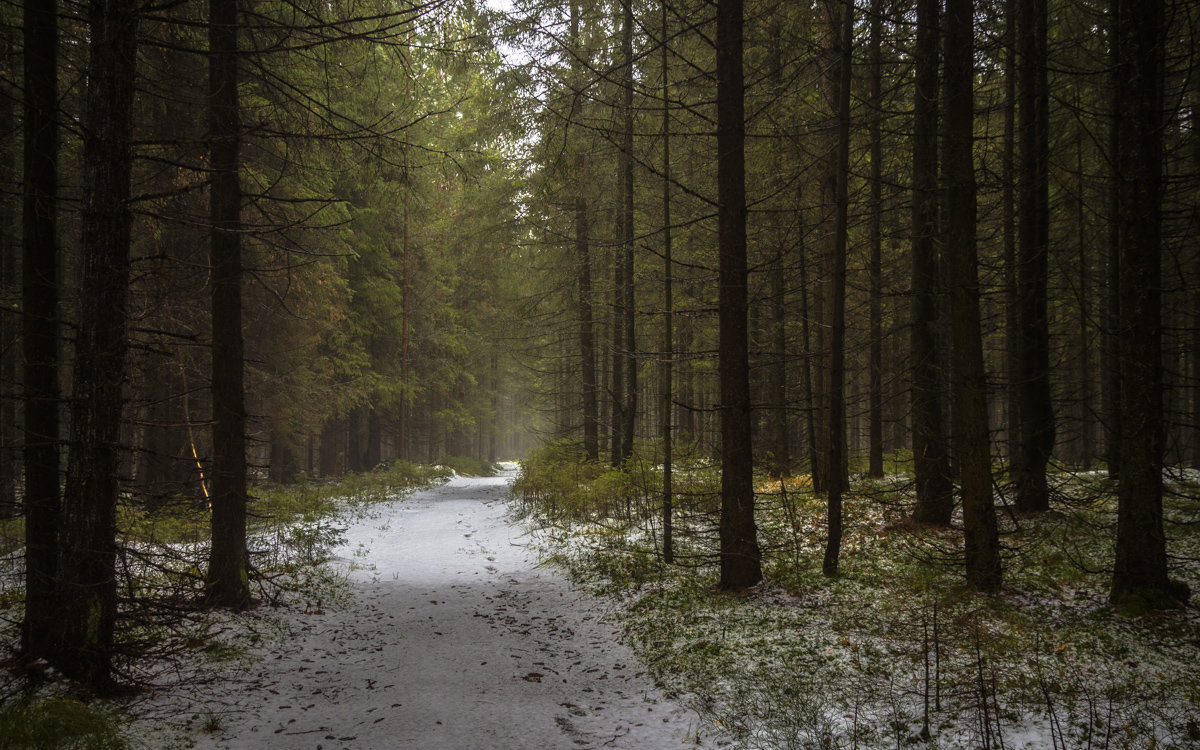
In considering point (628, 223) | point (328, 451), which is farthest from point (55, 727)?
point (328, 451)

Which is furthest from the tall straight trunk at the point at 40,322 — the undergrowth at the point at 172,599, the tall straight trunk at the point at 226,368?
the tall straight trunk at the point at 226,368

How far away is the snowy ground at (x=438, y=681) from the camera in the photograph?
4648 millimetres

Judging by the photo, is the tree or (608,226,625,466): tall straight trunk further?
(608,226,625,466): tall straight trunk

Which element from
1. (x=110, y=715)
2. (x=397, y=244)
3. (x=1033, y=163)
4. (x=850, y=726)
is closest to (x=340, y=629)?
(x=110, y=715)

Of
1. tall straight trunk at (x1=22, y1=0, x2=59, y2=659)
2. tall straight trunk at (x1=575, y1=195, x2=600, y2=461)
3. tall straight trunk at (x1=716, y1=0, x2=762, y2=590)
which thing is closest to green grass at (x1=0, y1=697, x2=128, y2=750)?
tall straight trunk at (x1=22, y1=0, x2=59, y2=659)

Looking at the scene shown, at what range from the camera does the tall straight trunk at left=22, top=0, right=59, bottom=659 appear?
Result: 16.3ft

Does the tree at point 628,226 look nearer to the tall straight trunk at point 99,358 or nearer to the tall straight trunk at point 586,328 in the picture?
the tall straight trunk at point 586,328

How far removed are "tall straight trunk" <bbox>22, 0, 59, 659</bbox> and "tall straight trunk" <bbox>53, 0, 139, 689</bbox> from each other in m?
0.43

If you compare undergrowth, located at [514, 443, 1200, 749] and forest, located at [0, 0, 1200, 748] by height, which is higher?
forest, located at [0, 0, 1200, 748]

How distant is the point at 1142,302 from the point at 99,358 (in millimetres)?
9349

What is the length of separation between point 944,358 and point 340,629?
12787 millimetres

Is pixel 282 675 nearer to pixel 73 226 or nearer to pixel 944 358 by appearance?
pixel 73 226

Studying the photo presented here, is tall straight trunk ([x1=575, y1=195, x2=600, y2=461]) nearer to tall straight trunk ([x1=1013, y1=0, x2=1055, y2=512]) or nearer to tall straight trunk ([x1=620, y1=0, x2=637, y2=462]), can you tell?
tall straight trunk ([x1=620, y1=0, x2=637, y2=462])

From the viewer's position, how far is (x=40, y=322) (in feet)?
16.9
